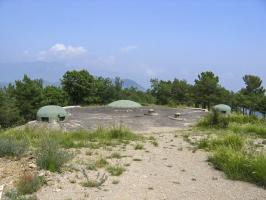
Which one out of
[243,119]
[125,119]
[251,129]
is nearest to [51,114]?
[125,119]

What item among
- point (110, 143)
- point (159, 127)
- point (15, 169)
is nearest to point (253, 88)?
point (159, 127)

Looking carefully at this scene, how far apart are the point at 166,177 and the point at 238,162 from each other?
1209 mm

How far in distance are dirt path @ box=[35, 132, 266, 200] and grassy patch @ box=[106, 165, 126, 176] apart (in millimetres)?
82

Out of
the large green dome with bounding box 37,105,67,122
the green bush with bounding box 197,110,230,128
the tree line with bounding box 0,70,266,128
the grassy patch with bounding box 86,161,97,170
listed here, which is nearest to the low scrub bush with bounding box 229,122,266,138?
the green bush with bounding box 197,110,230,128

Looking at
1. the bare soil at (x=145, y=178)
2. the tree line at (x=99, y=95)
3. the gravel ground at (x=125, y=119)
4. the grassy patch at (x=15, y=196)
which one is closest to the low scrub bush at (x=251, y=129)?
the bare soil at (x=145, y=178)

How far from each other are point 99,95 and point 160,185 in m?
30.3

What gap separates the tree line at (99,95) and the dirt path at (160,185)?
26.9 metres

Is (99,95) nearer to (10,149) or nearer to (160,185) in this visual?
(10,149)

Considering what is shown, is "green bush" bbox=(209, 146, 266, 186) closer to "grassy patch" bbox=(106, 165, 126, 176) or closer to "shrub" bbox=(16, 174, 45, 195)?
"grassy patch" bbox=(106, 165, 126, 176)

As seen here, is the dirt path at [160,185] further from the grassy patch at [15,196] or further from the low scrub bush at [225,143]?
the low scrub bush at [225,143]

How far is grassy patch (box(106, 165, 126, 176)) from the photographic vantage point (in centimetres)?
633

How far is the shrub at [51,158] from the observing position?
6.35 m

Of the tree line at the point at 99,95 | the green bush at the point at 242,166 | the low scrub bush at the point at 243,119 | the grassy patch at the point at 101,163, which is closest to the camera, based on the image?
Answer: the green bush at the point at 242,166

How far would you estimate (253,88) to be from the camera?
4650cm
